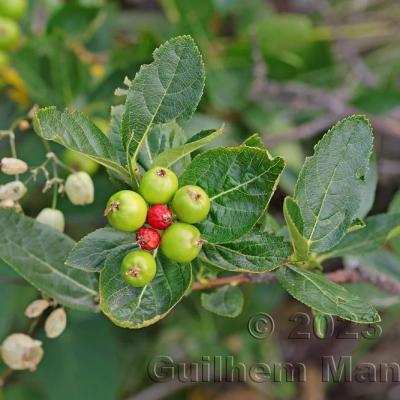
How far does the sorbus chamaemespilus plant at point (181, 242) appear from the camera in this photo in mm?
872

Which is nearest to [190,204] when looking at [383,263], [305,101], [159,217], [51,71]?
[159,217]

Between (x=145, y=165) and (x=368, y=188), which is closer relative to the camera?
(x=145, y=165)

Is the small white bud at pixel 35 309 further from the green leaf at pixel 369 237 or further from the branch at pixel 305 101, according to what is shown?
the branch at pixel 305 101

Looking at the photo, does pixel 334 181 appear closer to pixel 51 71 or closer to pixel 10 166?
pixel 10 166

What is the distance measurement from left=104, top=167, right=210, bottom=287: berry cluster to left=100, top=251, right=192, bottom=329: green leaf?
0.18 ft

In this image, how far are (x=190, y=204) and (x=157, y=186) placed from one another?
0.17ft

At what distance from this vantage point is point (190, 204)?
865mm

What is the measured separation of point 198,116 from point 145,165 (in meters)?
0.96

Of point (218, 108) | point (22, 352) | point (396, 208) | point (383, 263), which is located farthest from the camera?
point (218, 108)

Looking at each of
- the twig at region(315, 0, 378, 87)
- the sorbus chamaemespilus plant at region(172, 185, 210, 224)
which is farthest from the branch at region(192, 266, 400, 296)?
the twig at region(315, 0, 378, 87)

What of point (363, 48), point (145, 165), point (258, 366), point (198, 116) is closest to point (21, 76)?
point (198, 116)

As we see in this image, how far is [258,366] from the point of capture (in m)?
2.14

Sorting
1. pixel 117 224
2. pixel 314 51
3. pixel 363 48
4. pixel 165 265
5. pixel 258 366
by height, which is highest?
pixel 117 224

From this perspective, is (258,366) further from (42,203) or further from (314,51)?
(314,51)
